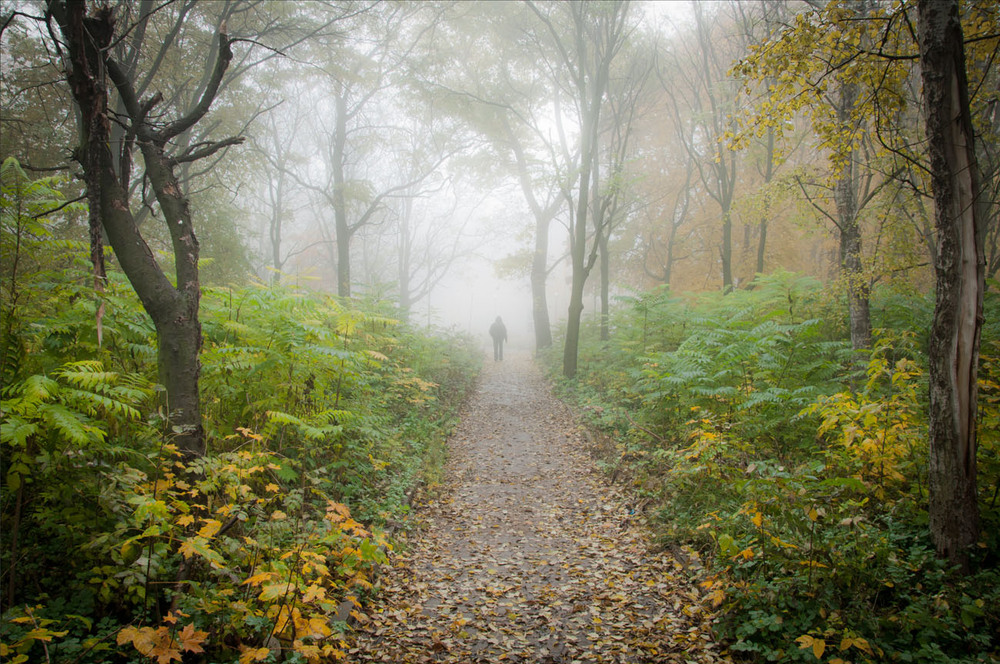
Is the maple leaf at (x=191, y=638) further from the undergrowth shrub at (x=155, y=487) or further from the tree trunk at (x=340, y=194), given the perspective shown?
the tree trunk at (x=340, y=194)

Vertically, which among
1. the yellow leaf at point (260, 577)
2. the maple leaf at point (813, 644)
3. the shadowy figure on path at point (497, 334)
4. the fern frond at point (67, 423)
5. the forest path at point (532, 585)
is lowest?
the forest path at point (532, 585)

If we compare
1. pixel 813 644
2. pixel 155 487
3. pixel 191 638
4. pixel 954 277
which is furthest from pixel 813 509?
pixel 155 487

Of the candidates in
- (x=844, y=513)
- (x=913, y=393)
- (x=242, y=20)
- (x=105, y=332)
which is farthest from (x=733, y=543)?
(x=242, y=20)

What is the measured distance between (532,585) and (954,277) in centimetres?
414

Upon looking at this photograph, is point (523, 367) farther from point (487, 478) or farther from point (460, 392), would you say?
point (487, 478)

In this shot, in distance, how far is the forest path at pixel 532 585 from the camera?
3.35 metres

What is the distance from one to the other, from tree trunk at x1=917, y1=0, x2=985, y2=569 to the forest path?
1928mm

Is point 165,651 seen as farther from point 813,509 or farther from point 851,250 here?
point 851,250

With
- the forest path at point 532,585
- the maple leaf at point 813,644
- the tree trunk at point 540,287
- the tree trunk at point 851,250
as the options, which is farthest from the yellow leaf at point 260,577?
the tree trunk at point 540,287

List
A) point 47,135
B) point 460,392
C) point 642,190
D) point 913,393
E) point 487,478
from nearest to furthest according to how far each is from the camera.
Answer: point 913,393
point 487,478
point 47,135
point 460,392
point 642,190

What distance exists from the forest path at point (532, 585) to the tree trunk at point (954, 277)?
6.33 feet

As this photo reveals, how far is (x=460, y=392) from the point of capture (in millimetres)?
11891

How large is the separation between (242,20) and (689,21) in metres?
12.9


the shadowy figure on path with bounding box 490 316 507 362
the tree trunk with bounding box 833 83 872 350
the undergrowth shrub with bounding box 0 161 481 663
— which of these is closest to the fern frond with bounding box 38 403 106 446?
the undergrowth shrub with bounding box 0 161 481 663
